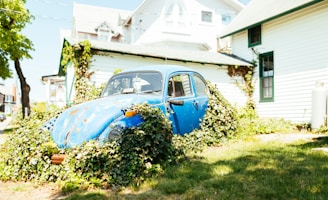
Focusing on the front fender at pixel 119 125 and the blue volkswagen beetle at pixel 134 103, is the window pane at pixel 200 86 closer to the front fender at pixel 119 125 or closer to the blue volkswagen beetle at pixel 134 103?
the blue volkswagen beetle at pixel 134 103

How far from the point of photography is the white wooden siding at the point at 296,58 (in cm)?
1166

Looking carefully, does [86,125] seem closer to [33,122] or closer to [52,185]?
[52,185]

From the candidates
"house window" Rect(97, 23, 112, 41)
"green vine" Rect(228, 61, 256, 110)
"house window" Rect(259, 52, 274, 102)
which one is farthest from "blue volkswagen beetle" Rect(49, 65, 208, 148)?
"house window" Rect(97, 23, 112, 41)

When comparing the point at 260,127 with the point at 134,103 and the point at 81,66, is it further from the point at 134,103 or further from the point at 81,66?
the point at 81,66

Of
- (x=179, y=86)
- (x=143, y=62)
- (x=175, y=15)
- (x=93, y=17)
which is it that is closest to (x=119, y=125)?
(x=179, y=86)

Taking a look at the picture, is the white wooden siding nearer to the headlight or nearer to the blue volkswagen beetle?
the blue volkswagen beetle

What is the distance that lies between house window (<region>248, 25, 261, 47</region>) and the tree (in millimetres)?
12905

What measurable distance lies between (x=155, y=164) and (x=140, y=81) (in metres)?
2.24

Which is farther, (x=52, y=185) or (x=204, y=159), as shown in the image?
(x=204, y=159)

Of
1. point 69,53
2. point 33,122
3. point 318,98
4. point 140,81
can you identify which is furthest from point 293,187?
point 69,53

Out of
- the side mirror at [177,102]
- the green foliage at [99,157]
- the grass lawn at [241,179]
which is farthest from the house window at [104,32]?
the grass lawn at [241,179]

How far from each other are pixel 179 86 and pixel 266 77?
9028 mm

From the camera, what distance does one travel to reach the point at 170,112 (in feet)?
19.8

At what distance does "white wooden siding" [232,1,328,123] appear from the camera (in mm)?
11664
